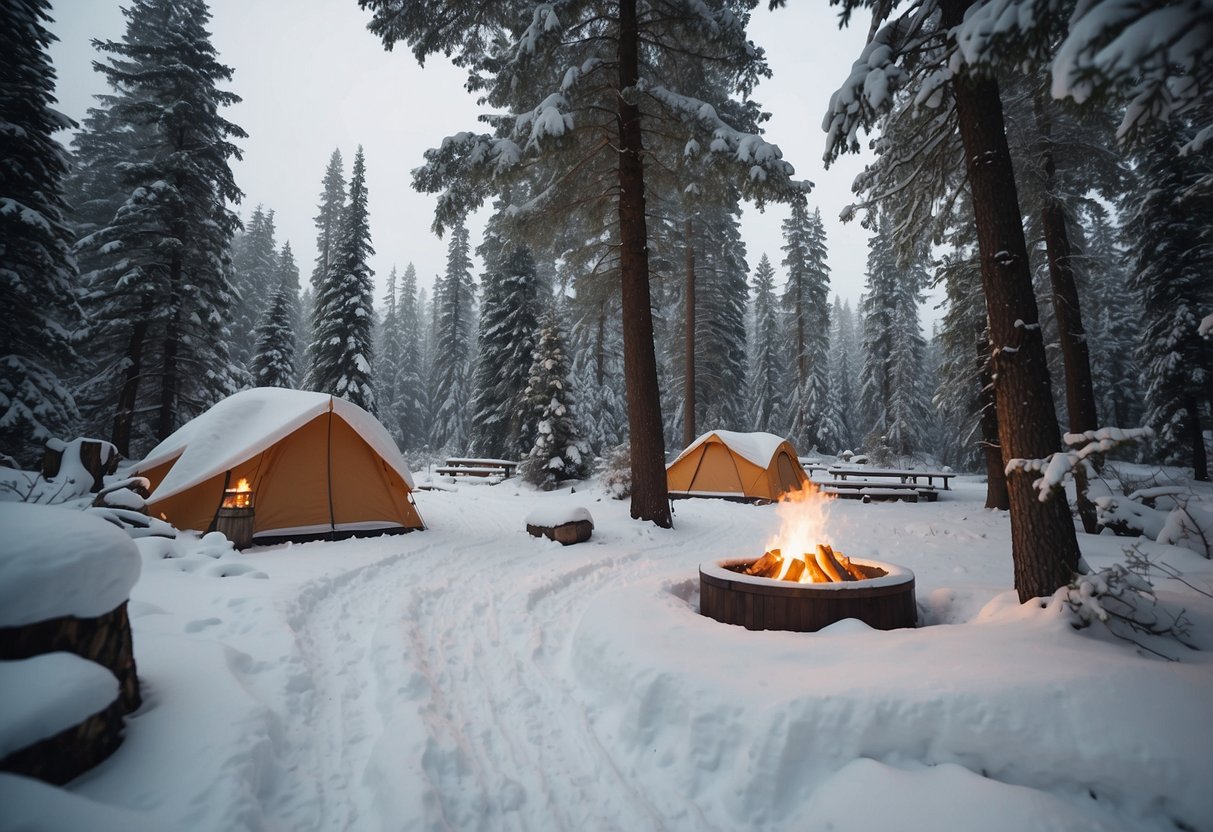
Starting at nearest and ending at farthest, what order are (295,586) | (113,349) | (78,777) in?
(78,777) < (295,586) < (113,349)

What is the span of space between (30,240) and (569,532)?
1345 cm

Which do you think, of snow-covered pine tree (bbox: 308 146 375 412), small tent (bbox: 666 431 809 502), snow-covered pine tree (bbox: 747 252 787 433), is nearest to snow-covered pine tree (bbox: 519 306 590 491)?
small tent (bbox: 666 431 809 502)

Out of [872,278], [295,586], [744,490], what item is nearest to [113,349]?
[295,586]

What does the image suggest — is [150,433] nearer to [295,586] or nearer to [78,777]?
[295,586]

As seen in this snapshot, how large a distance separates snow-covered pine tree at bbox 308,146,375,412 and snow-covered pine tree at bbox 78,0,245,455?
5589mm

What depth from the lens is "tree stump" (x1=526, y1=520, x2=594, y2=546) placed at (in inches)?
319

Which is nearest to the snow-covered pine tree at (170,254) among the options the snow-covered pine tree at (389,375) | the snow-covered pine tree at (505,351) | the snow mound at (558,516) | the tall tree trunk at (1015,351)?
the snow-covered pine tree at (505,351)

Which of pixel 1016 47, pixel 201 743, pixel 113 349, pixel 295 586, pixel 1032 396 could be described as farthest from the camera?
pixel 113 349

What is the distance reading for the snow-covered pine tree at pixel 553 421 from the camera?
17844 mm

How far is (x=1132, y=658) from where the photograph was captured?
279 cm

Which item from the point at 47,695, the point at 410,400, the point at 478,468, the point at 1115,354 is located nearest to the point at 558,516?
the point at 47,695

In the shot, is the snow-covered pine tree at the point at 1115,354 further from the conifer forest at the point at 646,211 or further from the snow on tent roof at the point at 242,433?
the snow on tent roof at the point at 242,433

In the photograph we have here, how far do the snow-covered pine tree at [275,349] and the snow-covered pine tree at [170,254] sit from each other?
6.41 metres

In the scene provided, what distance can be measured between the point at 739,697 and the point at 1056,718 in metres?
1.47
